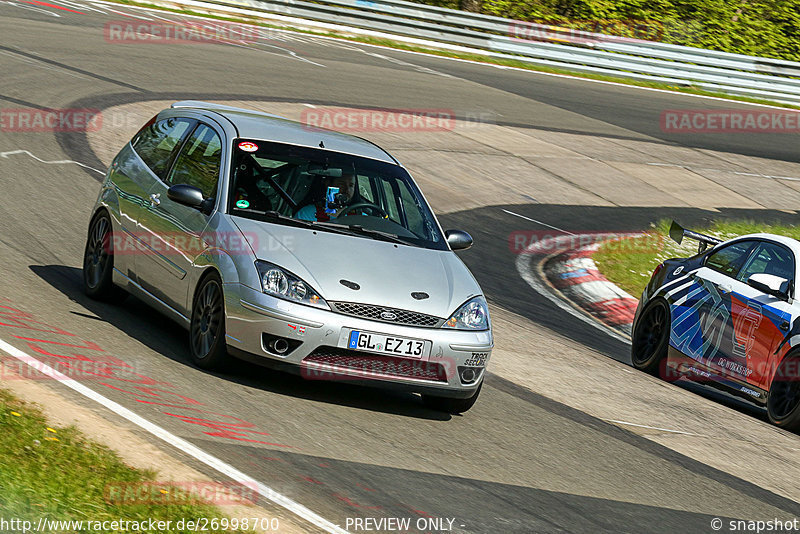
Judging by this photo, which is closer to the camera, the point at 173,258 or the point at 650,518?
the point at 650,518

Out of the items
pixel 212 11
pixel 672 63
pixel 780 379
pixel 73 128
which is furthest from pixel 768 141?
pixel 780 379

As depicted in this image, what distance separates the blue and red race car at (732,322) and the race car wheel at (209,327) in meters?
4.53

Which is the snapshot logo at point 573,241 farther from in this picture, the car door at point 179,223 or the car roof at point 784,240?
the car door at point 179,223

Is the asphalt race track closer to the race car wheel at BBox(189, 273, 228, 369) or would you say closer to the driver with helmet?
the race car wheel at BBox(189, 273, 228, 369)

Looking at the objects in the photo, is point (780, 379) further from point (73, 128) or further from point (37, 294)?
point (73, 128)

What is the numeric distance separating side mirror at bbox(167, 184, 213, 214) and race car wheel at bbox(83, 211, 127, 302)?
122 cm

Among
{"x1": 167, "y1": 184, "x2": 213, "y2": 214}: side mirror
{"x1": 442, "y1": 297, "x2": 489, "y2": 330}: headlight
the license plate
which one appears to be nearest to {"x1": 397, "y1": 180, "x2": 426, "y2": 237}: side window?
{"x1": 442, "y1": 297, "x2": 489, "y2": 330}: headlight

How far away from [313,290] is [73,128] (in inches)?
400

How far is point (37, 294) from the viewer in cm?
850

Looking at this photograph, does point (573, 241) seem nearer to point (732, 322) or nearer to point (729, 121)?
point (732, 322)

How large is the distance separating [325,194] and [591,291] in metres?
6.70

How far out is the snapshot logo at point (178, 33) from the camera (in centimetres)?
2452

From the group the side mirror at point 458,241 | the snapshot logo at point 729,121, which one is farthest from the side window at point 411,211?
the snapshot logo at point 729,121

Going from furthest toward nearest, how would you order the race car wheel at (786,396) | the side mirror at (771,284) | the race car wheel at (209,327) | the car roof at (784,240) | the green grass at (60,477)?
the car roof at (784,240), the side mirror at (771,284), the race car wheel at (786,396), the race car wheel at (209,327), the green grass at (60,477)
